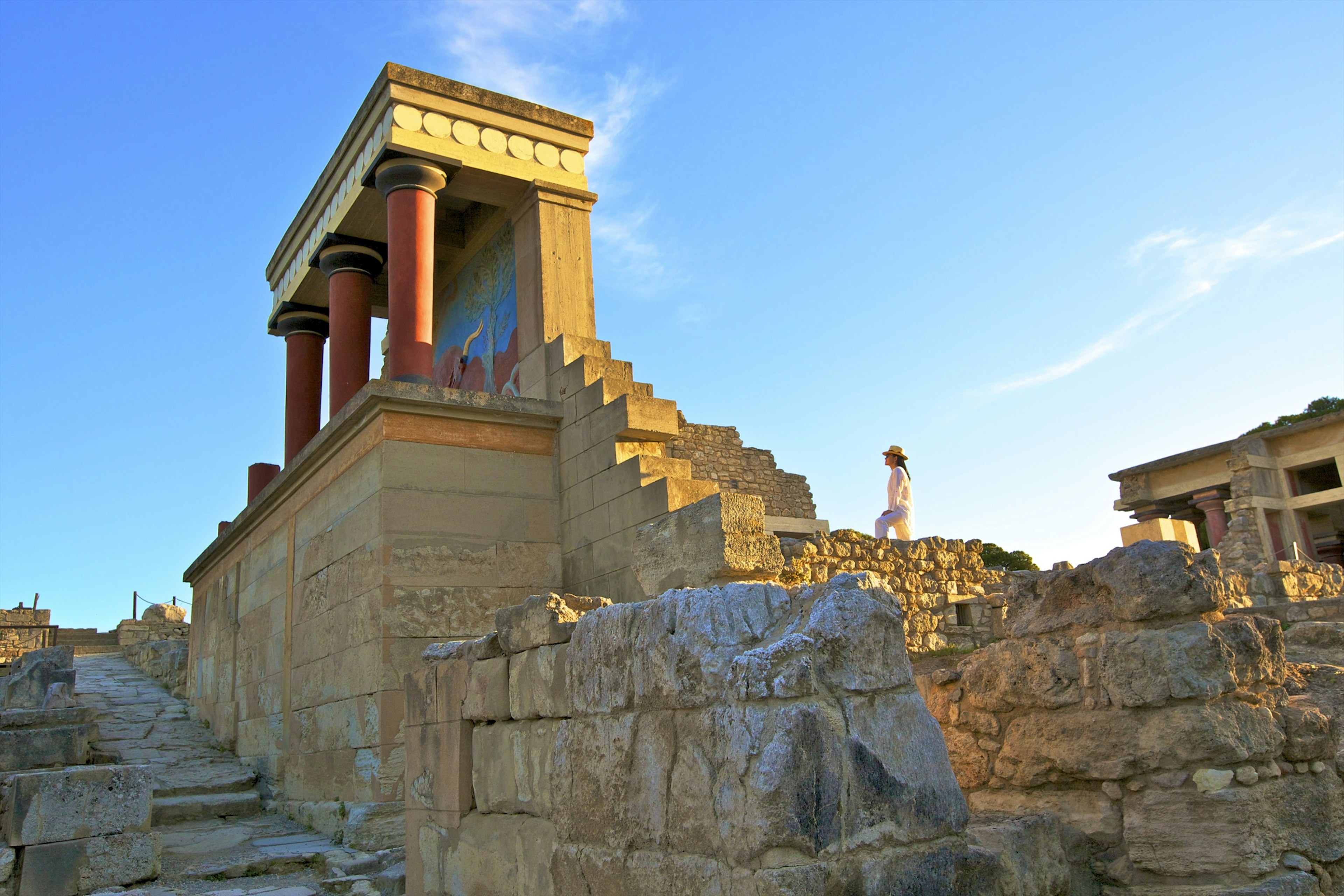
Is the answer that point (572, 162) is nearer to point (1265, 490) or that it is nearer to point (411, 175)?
point (411, 175)

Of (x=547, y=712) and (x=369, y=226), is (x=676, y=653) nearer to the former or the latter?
(x=547, y=712)

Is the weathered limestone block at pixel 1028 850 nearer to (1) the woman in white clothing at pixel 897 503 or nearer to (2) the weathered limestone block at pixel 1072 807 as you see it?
(2) the weathered limestone block at pixel 1072 807

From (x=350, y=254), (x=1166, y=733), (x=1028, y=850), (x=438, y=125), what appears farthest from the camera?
(x=350, y=254)

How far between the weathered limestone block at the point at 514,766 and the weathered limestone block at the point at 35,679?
346 inches

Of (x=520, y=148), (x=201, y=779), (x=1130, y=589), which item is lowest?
(x=201, y=779)

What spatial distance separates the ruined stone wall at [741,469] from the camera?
21500 millimetres

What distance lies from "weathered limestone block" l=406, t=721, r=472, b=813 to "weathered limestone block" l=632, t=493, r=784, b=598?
2.07 metres

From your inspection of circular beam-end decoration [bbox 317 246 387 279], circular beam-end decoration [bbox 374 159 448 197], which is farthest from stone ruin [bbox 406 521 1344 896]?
circular beam-end decoration [bbox 317 246 387 279]

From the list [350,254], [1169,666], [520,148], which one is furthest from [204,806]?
[1169,666]

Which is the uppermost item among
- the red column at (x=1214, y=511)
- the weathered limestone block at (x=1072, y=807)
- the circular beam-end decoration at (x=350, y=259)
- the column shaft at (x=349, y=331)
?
the circular beam-end decoration at (x=350, y=259)

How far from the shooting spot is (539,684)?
3.84 metres

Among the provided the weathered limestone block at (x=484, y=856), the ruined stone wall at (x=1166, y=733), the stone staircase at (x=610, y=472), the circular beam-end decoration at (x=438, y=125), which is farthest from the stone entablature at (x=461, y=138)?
the ruined stone wall at (x=1166, y=733)

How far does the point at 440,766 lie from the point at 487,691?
2.00 feet

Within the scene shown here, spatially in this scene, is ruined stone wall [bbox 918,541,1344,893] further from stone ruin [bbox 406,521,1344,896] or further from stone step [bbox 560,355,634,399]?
stone step [bbox 560,355,634,399]
